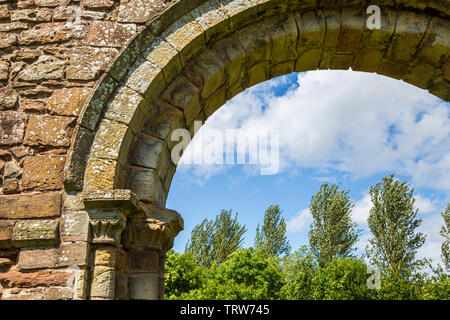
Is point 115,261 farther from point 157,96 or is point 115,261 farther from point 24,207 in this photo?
point 157,96

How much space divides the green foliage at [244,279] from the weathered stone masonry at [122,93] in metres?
16.1

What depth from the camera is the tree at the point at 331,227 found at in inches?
917

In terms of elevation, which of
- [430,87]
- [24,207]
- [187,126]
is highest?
[430,87]

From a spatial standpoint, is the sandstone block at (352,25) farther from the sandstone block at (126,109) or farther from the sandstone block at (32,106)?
the sandstone block at (32,106)

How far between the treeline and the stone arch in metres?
15.4

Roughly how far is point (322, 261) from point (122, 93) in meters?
21.5

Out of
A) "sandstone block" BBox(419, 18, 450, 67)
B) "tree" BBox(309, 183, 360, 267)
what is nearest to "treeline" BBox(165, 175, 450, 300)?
"tree" BBox(309, 183, 360, 267)

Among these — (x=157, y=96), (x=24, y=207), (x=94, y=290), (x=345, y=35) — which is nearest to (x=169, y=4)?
(x=157, y=96)

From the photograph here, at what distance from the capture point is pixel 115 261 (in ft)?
9.60

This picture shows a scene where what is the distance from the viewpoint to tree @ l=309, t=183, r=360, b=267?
76.4ft

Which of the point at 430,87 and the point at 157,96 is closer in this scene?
the point at 157,96

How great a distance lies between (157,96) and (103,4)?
0.93 metres

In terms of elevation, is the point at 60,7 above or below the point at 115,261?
above

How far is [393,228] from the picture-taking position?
21656 mm
